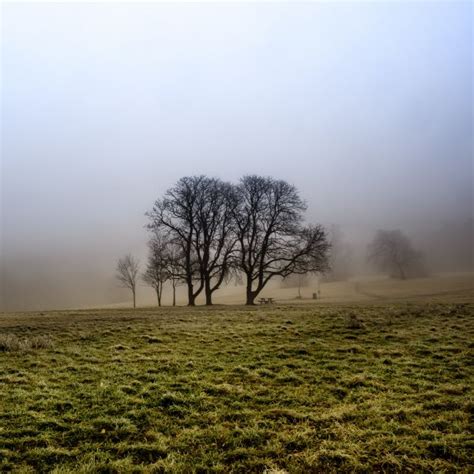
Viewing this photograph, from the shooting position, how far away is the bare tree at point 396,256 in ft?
270


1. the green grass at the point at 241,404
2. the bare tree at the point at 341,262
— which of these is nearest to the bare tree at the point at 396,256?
the bare tree at the point at 341,262

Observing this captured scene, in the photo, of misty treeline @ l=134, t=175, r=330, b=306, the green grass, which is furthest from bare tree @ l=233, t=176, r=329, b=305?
the green grass

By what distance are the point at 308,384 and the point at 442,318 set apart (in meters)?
14.3

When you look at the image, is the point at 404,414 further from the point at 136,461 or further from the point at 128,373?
the point at 128,373

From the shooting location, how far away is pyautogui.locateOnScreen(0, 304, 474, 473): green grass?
19.1 feet

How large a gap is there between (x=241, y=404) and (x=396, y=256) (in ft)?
274

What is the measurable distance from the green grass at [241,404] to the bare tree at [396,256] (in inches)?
2822

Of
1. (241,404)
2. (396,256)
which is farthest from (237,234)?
(396,256)

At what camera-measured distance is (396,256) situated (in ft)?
271

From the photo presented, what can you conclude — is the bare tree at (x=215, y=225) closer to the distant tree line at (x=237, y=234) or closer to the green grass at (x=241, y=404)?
the distant tree line at (x=237, y=234)

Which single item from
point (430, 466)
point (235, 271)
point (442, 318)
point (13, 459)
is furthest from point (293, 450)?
point (235, 271)

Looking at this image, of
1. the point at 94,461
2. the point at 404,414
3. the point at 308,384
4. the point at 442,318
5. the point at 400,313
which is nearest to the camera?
the point at 94,461

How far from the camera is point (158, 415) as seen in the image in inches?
300

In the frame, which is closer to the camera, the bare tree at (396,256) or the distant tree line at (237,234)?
the distant tree line at (237,234)
